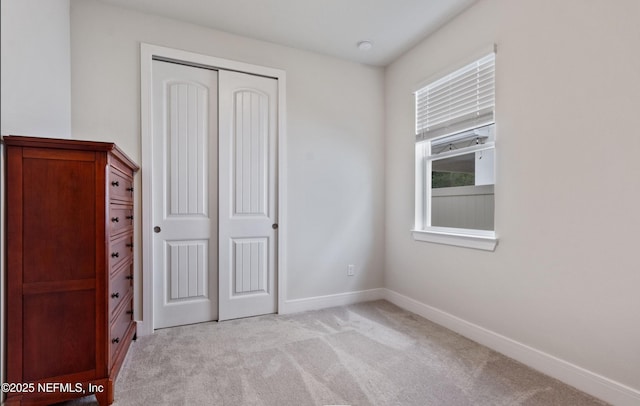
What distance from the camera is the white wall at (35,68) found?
1.46 metres

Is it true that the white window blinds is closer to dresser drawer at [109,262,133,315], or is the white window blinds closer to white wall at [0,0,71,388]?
dresser drawer at [109,262,133,315]

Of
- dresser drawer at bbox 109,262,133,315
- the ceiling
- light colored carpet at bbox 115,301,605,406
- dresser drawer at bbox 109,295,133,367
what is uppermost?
the ceiling

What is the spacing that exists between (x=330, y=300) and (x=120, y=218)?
208 centimetres

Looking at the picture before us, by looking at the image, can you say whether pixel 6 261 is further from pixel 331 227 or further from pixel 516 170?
pixel 516 170

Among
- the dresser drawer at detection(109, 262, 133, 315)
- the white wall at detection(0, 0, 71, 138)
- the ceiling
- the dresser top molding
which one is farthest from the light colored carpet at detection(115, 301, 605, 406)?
the ceiling

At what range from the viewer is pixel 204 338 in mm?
2385

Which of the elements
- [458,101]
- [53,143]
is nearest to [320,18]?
[458,101]

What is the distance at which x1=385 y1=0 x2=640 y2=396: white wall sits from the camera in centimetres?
157

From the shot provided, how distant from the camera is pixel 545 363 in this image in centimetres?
189

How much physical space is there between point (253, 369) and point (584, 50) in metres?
2.74

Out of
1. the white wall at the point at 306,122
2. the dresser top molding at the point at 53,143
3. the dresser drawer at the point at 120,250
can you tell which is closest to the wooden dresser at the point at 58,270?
the dresser top molding at the point at 53,143

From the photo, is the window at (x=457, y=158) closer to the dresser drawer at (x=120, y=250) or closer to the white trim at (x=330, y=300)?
the white trim at (x=330, y=300)

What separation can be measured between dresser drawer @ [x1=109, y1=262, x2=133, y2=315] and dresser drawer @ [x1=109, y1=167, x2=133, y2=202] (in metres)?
0.46

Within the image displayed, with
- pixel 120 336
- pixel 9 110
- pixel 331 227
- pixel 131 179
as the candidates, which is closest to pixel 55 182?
pixel 9 110
